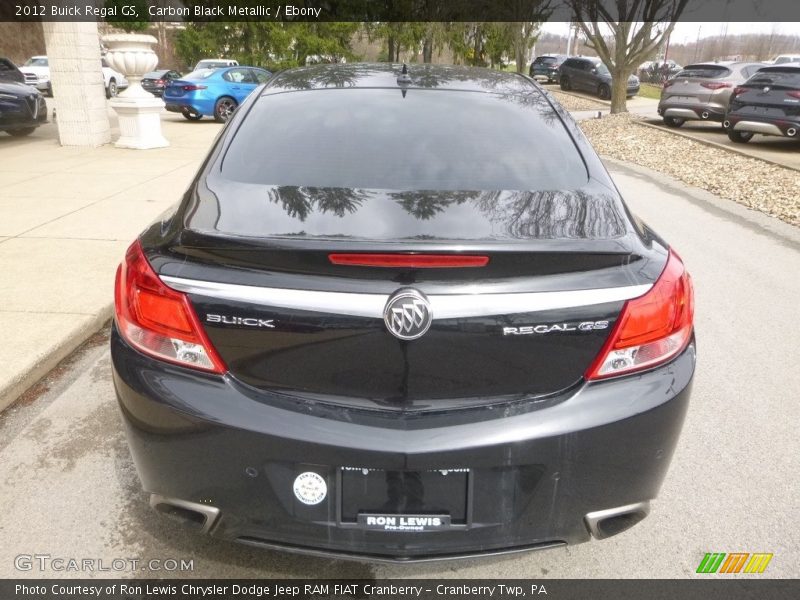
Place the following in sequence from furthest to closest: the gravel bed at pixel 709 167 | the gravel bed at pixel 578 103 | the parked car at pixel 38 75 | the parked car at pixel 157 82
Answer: the parked car at pixel 157 82
the parked car at pixel 38 75
the gravel bed at pixel 578 103
the gravel bed at pixel 709 167

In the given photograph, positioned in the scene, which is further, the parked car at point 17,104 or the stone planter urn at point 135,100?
the parked car at point 17,104

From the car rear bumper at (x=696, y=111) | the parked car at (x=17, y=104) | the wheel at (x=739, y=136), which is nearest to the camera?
the parked car at (x=17, y=104)

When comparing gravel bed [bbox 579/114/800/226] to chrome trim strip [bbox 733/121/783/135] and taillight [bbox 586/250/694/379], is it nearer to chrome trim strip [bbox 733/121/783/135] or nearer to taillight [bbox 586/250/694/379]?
chrome trim strip [bbox 733/121/783/135]

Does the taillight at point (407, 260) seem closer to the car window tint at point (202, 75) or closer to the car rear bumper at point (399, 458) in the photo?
the car rear bumper at point (399, 458)

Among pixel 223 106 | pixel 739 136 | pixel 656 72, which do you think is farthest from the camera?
pixel 656 72

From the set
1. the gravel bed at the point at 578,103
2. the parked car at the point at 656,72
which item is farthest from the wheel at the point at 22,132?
the parked car at the point at 656,72

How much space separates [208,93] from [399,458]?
59.4ft

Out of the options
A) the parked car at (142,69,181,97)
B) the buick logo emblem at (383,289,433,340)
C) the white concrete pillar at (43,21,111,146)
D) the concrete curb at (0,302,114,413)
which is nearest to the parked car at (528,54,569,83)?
the parked car at (142,69,181,97)

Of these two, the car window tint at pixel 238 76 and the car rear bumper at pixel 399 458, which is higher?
the car rear bumper at pixel 399 458

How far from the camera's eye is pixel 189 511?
80.1 inches

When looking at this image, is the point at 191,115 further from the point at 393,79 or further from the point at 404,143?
Answer: the point at 404,143

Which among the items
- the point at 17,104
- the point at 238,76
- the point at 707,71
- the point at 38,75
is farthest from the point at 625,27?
the point at 38,75

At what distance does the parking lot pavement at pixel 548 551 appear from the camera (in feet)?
7.93

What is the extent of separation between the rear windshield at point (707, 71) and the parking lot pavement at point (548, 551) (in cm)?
1495
